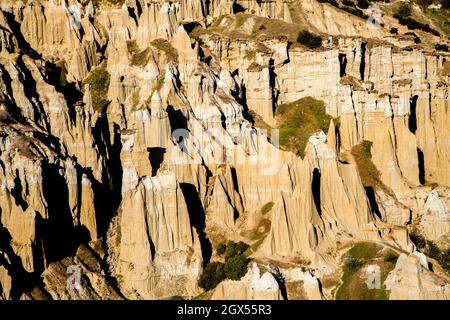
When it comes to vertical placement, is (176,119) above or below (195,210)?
above

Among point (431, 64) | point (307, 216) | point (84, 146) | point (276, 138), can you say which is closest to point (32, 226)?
point (84, 146)

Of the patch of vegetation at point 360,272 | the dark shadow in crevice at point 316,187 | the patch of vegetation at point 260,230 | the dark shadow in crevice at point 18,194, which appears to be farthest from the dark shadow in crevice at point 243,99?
the dark shadow in crevice at point 18,194

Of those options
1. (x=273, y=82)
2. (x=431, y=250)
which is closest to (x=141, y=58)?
(x=273, y=82)

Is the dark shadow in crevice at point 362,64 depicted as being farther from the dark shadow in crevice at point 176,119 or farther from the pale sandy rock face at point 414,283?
the pale sandy rock face at point 414,283

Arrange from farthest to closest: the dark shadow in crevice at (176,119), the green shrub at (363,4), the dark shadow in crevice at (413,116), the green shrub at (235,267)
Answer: the green shrub at (363,4) < the dark shadow in crevice at (413,116) < the dark shadow in crevice at (176,119) < the green shrub at (235,267)

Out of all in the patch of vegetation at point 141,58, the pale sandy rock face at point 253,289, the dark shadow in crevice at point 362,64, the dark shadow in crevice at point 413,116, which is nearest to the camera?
the pale sandy rock face at point 253,289

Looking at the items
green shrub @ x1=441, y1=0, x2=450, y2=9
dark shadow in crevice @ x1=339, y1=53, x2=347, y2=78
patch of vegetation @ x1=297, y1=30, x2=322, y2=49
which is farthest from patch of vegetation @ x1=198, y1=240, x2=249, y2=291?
green shrub @ x1=441, y1=0, x2=450, y2=9

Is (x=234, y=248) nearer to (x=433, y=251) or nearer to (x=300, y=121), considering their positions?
(x=433, y=251)
